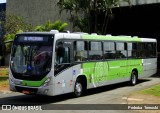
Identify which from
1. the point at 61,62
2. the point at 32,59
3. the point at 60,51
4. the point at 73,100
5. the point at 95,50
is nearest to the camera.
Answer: the point at 32,59

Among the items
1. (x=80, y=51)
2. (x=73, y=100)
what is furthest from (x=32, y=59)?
(x=80, y=51)

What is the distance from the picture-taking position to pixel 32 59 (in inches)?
590

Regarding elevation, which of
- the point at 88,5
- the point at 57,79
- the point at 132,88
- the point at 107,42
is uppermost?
the point at 88,5

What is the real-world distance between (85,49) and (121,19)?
17870mm

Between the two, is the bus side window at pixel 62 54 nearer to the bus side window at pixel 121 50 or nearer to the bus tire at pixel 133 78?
the bus side window at pixel 121 50

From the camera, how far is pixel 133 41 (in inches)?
856

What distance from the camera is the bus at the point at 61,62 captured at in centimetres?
1480

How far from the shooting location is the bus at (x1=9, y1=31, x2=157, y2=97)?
48.6 ft

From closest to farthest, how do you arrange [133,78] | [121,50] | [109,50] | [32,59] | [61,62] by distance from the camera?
1. [32,59]
2. [61,62]
3. [109,50]
4. [121,50]
5. [133,78]

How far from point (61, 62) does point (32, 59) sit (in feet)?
3.80

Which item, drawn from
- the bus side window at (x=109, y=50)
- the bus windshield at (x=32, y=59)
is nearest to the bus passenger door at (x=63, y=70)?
the bus windshield at (x=32, y=59)

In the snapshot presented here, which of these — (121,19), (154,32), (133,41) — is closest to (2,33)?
(121,19)

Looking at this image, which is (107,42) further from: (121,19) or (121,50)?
(121,19)

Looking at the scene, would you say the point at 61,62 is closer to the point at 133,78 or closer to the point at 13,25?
the point at 133,78
